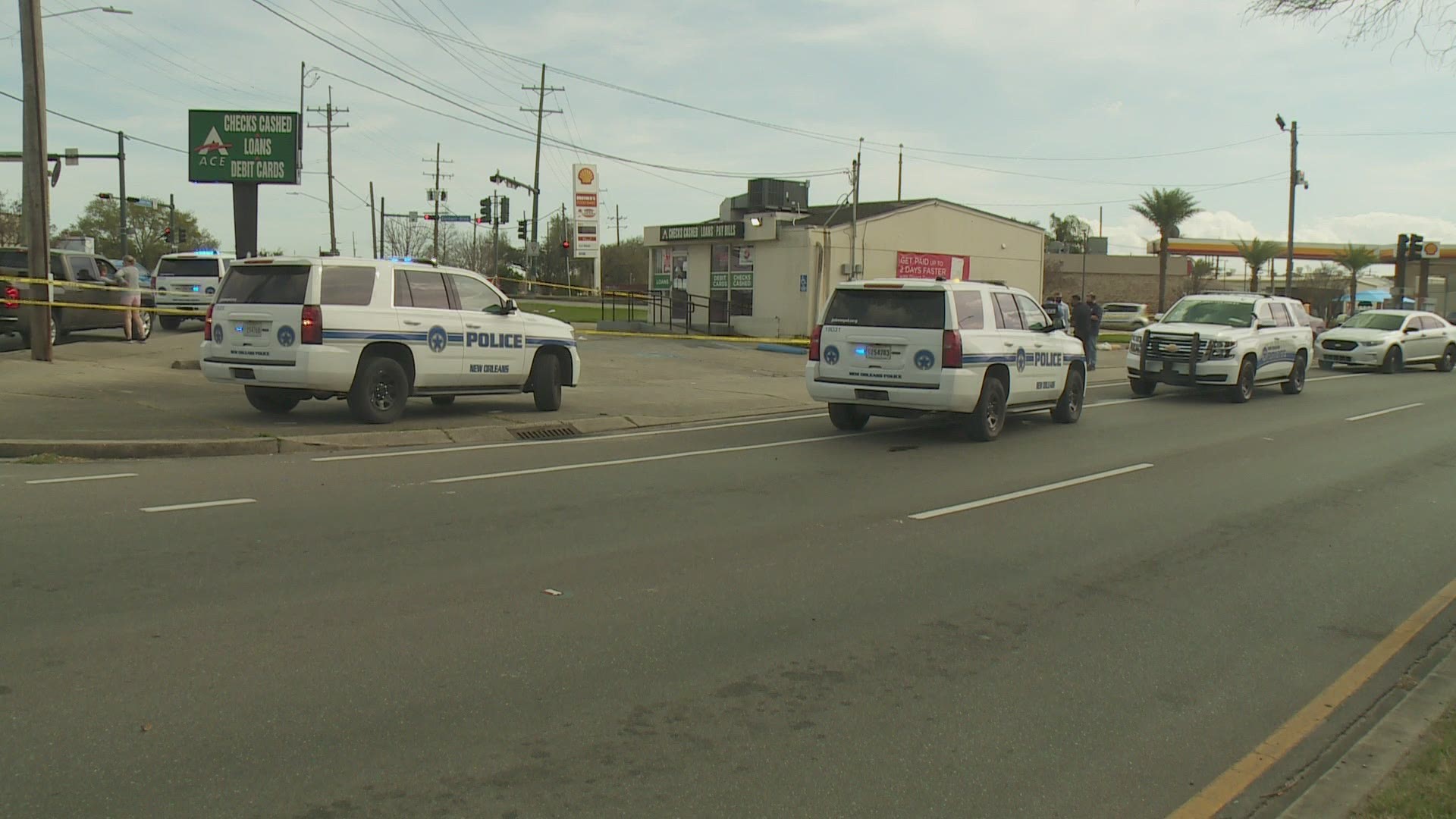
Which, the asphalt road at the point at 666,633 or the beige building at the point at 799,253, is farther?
the beige building at the point at 799,253

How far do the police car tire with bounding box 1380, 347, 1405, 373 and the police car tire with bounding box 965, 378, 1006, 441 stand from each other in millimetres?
18759

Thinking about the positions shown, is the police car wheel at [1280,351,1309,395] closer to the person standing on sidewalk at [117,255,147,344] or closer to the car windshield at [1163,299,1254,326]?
the car windshield at [1163,299,1254,326]

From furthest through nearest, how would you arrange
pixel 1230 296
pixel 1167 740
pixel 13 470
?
pixel 1230 296 → pixel 13 470 → pixel 1167 740

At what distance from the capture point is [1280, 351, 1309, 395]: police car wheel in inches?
851

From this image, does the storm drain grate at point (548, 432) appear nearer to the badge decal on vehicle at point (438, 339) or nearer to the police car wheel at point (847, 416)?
the badge decal on vehicle at point (438, 339)

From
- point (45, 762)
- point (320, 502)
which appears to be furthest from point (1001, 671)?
point (320, 502)

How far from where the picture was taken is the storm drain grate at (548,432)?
13624 mm

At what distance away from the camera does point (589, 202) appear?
221 feet

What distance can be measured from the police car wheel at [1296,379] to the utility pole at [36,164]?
21298 millimetres

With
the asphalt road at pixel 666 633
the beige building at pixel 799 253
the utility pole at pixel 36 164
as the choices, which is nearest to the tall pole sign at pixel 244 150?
the beige building at pixel 799 253

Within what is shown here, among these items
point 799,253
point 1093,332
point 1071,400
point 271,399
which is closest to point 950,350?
point 1071,400

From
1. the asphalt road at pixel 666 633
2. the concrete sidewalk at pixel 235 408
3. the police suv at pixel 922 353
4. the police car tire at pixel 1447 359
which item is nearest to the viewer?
the asphalt road at pixel 666 633

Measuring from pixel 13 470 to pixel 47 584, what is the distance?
14.1 ft

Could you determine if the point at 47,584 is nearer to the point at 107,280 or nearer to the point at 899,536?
the point at 899,536
